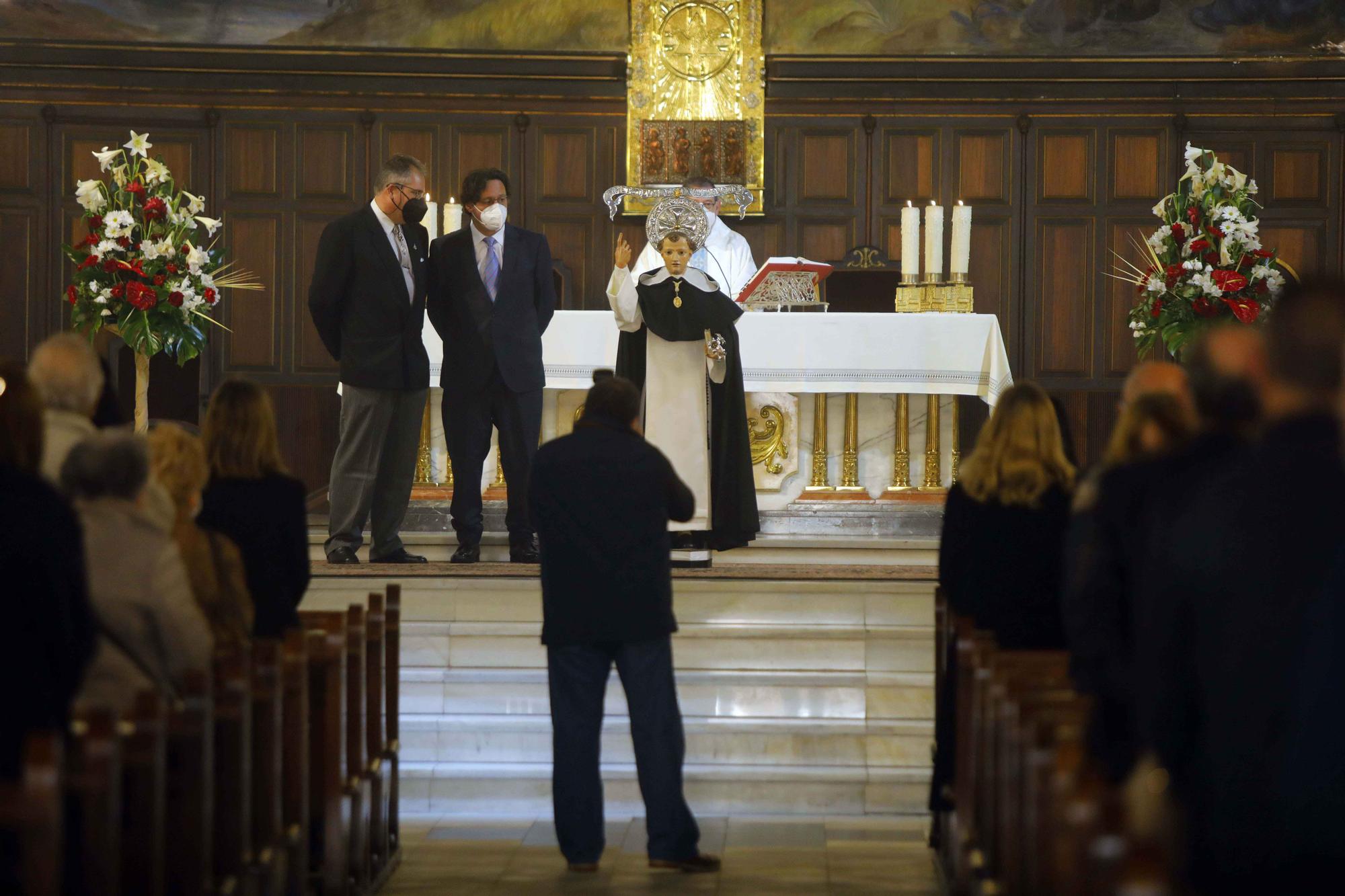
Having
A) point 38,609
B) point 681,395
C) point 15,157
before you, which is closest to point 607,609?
point 38,609

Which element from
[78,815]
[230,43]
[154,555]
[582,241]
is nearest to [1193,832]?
[78,815]

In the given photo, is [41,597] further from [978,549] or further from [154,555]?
[978,549]

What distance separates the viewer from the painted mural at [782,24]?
12.3 metres

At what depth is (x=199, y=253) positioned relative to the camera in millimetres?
8742

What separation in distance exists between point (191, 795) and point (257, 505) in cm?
144

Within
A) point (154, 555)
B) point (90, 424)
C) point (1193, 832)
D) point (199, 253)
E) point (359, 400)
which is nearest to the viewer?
point (1193, 832)

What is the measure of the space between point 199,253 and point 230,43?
13.9 feet

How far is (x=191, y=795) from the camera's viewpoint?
134 inches

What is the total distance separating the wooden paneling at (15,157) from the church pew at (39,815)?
10.7m

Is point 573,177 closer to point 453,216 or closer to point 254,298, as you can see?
point 254,298

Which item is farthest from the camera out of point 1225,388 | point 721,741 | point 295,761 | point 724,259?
point 724,259

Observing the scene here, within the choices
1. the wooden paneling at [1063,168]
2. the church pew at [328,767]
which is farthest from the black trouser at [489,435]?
the wooden paneling at [1063,168]

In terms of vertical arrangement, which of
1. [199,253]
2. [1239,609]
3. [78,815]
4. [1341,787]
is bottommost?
[78,815]

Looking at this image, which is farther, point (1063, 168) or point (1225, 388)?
point (1063, 168)
